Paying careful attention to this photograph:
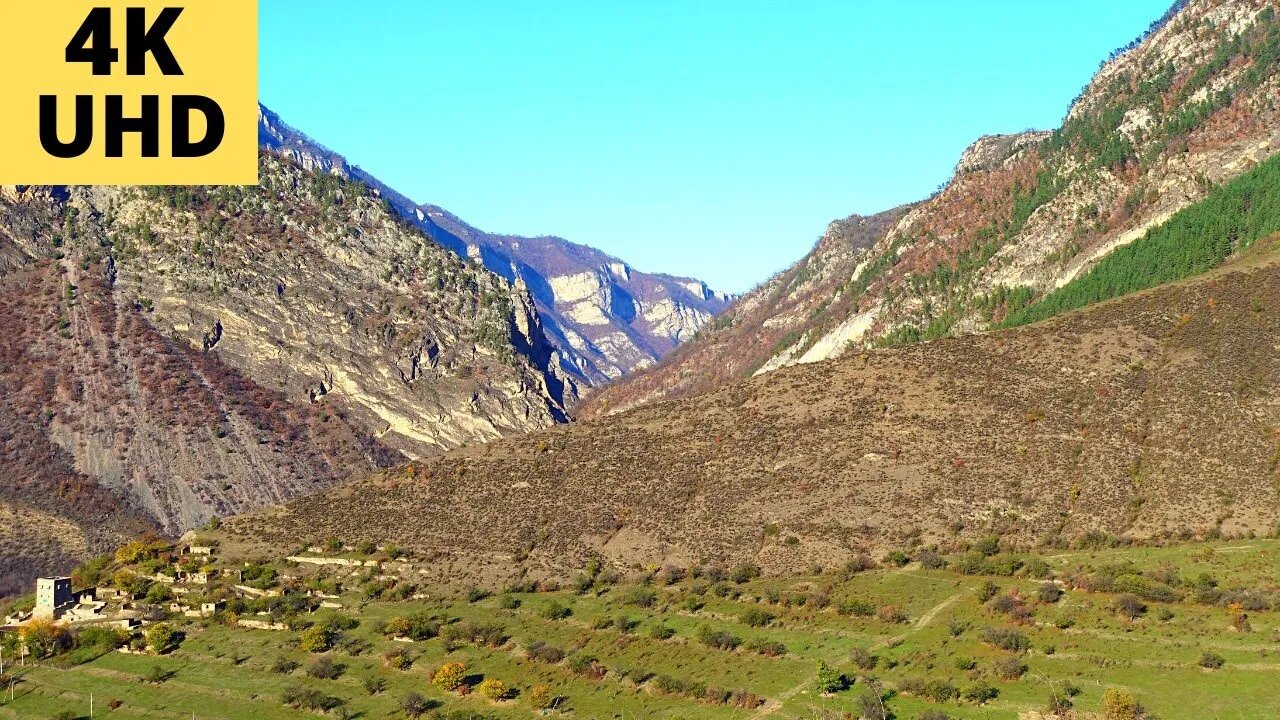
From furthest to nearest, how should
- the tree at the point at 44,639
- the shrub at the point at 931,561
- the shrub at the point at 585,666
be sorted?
the tree at the point at 44,639
the shrub at the point at 931,561
the shrub at the point at 585,666

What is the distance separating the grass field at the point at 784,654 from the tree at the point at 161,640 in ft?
3.17

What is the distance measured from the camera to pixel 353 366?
199625 millimetres

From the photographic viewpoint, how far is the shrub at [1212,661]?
60.9 meters

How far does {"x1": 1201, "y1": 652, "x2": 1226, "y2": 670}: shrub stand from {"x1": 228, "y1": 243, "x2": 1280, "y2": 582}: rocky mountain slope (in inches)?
966

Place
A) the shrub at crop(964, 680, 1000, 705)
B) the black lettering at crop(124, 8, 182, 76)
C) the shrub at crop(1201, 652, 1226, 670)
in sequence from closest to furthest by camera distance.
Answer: the black lettering at crop(124, 8, 182, 76)
the shrub at crop(964, 680, 1000, 705)
the shrub at crop(1201, 652, 1226, 670)

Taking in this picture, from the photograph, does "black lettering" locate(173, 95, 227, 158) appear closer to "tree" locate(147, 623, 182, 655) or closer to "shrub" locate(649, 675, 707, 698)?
"shrub" locate(649, 675, 707, 698)

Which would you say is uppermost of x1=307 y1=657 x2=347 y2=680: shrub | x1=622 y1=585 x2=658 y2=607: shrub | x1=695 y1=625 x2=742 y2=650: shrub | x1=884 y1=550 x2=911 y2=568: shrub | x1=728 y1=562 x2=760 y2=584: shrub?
x1=884 y1=550 x2=911 y2=568: shrub

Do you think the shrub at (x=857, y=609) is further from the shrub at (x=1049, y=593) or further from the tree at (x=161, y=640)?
the tree at (x=161, y=640)

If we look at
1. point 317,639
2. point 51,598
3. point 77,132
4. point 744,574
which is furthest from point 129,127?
point 51,598

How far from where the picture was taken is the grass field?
61469 millimetres

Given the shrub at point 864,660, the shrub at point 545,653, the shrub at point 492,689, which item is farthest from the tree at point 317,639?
the shrub at point 864,660

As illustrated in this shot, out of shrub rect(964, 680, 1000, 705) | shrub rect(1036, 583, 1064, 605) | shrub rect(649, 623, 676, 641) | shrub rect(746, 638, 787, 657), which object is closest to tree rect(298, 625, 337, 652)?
shrub rect(649, 623, 676, 641)

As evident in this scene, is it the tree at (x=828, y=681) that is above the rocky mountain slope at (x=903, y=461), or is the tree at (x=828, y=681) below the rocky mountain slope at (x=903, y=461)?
below

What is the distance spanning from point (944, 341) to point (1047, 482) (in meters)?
29.5
